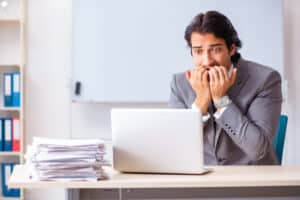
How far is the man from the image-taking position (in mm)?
2344

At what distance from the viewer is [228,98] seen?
7.93 ft

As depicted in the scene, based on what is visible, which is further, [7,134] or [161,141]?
[7,134]

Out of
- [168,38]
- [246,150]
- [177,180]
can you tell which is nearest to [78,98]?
[168,38]

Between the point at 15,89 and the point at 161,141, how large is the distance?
2556mm

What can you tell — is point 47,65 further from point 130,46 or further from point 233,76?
point 233,76

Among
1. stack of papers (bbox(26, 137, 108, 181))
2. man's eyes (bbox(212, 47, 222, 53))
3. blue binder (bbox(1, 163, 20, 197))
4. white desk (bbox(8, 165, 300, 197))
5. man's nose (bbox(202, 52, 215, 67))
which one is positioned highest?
man's eyes (bbox(212, 47, 222, 53))

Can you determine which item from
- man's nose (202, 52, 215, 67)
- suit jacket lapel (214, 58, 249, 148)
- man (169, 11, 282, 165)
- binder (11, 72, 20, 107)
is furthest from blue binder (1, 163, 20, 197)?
suit jacket lapel (214, 58, 249, 148)

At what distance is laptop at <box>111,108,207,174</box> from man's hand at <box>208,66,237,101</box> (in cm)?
49

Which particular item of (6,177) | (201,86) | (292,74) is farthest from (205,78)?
(6,177)

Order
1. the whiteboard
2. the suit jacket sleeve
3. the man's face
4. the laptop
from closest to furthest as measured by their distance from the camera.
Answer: the laptop, the suit jacket sleeve, the man's face, the whiteboard

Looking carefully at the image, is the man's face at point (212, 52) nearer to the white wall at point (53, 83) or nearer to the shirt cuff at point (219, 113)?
the shirt cuff at point (219, 113)

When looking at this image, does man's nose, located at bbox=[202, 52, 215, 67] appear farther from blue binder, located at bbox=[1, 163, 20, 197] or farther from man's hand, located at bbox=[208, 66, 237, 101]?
blue binder, located at bbox=[1, 163, 20, 197]

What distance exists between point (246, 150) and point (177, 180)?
579 millimetres

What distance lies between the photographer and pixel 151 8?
4.27 meters
